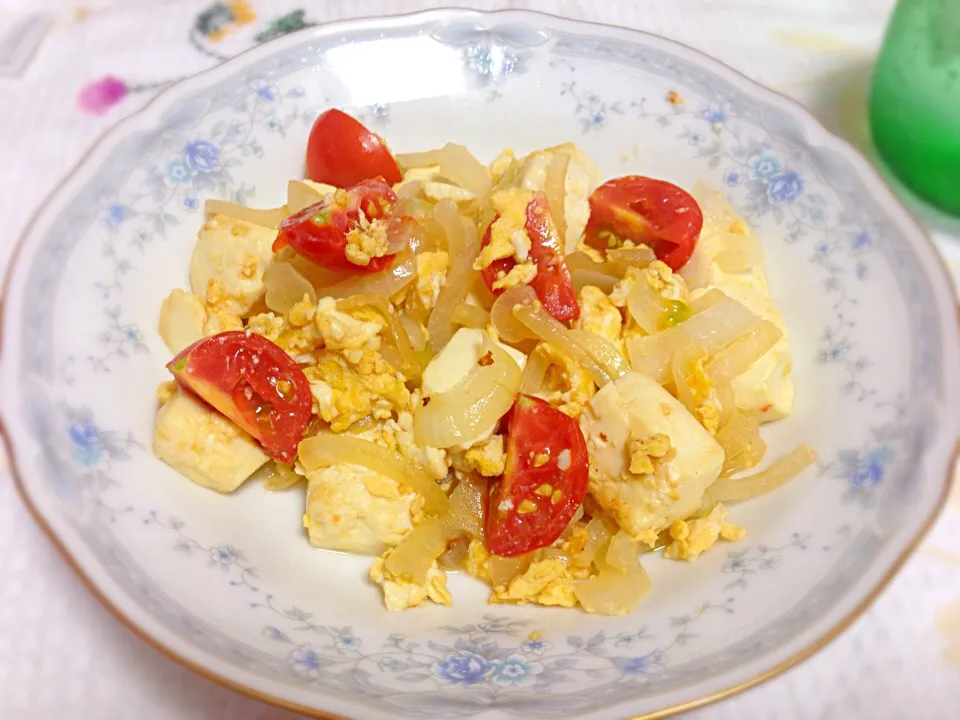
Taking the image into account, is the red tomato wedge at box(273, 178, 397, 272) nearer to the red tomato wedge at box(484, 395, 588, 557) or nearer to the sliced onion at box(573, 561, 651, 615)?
the red tomato wedge at box(484, 395, 588, 557)

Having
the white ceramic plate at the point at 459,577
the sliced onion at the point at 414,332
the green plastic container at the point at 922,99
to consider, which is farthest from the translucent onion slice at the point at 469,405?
the green plastic container at the point at 922,99

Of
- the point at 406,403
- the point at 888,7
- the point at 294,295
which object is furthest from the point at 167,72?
the point at 888,7

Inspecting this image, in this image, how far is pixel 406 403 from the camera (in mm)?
1579

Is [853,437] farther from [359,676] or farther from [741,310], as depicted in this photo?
[359,676]

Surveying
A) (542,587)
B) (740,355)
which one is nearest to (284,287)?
(542,587)

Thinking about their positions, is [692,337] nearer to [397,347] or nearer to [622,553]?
[622,553]

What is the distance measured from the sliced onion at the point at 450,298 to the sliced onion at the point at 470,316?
0.9 inches

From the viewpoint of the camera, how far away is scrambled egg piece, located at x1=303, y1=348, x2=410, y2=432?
1554mm

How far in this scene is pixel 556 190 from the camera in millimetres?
1760

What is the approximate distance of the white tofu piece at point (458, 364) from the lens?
1487 millimetres

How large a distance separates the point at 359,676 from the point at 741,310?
1.06m

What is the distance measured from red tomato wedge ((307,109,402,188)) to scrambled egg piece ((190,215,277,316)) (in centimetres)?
25

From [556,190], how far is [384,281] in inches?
18.5

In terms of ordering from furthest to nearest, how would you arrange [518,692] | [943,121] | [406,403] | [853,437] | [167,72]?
1. [167,72]
2. [943,121]
3. [406,403]
4. [853,437]
5. [518,692]
